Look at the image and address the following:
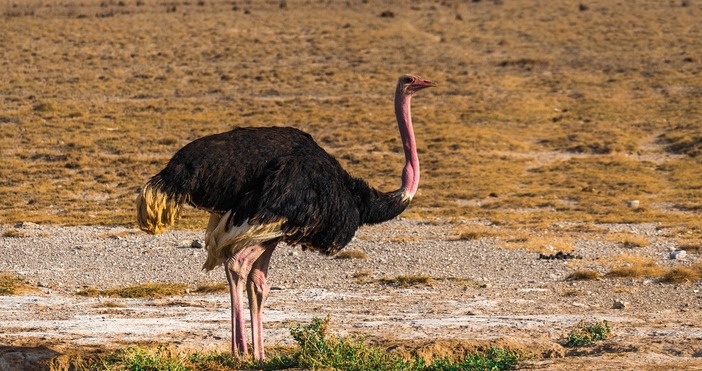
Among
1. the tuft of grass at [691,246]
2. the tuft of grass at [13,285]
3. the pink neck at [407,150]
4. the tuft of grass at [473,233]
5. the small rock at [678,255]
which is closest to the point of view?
the pink neck at [407,150]

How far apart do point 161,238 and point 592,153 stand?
14.1 metres

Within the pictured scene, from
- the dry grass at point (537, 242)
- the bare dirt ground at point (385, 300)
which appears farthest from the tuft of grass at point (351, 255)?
the dry grass at point (537, 242)

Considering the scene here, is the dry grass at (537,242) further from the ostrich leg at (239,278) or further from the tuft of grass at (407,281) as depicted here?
the ostrich leg at (239,278)

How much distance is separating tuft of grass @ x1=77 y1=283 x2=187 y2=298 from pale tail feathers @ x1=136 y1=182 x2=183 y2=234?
4.40 metres

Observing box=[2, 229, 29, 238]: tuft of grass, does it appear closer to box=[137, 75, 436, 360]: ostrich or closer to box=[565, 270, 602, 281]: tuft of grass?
box=[565, 270, 602, 281]: tuft of grass

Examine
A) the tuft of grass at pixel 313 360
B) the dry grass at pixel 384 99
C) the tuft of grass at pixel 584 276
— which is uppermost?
the tuft of grass at pixel 313 360

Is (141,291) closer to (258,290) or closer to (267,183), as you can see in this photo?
(258,290)

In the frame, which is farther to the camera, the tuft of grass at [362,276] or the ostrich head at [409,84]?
the tuft of grass at [362,276]

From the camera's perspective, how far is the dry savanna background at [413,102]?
75.8 ft

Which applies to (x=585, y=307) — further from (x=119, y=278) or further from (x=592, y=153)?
(x=592, y=153)

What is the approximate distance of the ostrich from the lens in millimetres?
9195

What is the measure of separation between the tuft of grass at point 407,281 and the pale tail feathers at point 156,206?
5527 millimetres

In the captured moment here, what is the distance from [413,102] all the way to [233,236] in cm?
2864

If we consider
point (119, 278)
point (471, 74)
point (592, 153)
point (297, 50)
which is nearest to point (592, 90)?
point (471, 74)
